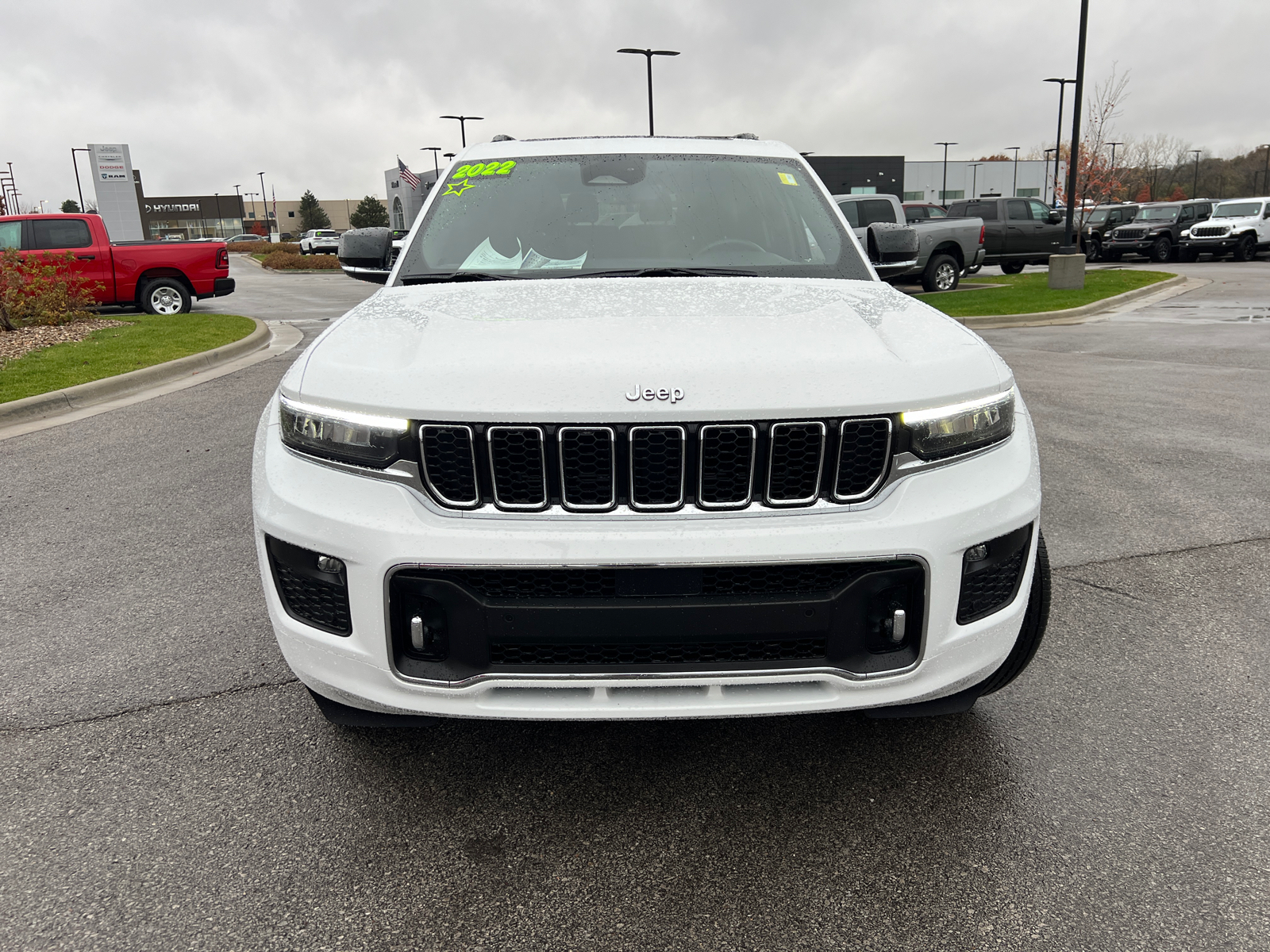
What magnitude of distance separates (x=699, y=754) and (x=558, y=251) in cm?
183

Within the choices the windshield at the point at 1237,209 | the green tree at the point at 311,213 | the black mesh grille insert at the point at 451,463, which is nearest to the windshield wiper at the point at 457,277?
the black mesh grille insert at the point at 451,463

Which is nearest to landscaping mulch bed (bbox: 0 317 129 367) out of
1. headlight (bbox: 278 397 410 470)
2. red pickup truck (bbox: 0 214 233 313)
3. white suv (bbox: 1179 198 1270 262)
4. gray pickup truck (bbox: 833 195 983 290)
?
red pickup truck (bbox: 0 214 233 313)

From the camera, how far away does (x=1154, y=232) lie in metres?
30.1

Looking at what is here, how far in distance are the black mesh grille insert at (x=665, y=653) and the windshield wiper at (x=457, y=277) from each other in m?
1.56

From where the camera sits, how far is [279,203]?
508 feet

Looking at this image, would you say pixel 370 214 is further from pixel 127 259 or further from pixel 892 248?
pixel 892 248

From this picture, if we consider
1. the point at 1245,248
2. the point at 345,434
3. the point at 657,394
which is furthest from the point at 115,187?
the point at 657,394

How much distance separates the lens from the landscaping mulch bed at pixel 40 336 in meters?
11.5

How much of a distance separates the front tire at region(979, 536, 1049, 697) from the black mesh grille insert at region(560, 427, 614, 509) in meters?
1.16

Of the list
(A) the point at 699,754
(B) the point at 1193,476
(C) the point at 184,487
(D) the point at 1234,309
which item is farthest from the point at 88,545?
(D) the point at 1234,309

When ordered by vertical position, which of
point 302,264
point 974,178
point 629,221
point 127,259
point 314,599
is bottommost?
point 302,264

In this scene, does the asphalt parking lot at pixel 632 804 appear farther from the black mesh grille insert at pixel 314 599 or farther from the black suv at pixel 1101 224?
the black suv at pixel 1101 224

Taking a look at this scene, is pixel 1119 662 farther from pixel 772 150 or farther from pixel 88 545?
pixel 88 545

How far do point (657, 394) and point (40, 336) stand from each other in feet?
44.5
